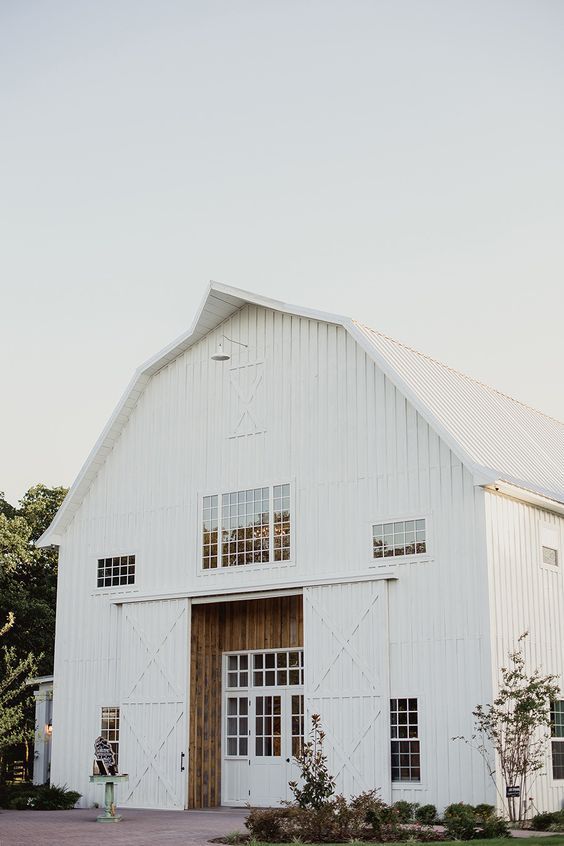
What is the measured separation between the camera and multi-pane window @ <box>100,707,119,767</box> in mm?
22797

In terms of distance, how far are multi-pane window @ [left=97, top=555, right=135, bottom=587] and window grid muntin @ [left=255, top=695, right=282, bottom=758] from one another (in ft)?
12.5

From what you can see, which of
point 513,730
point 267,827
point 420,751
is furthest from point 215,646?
point 267,827

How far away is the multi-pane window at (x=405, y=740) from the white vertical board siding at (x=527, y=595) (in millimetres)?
1667

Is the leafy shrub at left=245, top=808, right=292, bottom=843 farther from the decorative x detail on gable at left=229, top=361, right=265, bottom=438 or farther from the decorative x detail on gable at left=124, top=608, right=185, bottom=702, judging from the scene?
the decorative x detail on gable at left=229, top=361, right=265, bottom=438

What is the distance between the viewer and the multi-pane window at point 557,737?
773 inches

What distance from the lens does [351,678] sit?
19734 mm

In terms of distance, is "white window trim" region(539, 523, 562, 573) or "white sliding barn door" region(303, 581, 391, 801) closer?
"white sliding barn door" region(303, 581, 391, 801)

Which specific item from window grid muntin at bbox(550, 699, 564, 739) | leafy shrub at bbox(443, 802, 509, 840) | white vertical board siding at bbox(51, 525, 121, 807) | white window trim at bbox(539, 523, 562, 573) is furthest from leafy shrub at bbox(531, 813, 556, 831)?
white vertical board siding at bbox(51, 525, 121, 807)

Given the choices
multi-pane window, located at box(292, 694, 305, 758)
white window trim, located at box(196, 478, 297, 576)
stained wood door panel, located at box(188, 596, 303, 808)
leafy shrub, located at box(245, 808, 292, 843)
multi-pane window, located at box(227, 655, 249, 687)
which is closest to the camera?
leafy shrub, located at box(245, 808, 292, 843)

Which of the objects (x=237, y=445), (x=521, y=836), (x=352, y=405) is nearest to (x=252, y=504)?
(x=237, y=445)

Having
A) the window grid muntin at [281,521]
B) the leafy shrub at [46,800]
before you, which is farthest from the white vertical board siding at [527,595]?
the leafy shrub at [46,800]

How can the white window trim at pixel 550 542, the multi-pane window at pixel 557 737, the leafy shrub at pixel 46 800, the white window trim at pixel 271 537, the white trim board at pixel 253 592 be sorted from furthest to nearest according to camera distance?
1. the leafy shrub at pixel 46 800
2. the white window trim at pixel 271 537
3. the white window trim at pixel 550 542
4. the white trim board at pixel 253 592
5. the multi-pane window at pixel 557 737

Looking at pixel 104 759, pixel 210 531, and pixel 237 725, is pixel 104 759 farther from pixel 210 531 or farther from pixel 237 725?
pixel 210 531

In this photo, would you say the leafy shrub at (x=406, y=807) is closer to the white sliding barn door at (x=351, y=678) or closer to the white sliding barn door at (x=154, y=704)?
the white sliding barn door at (x=351, y=678)
